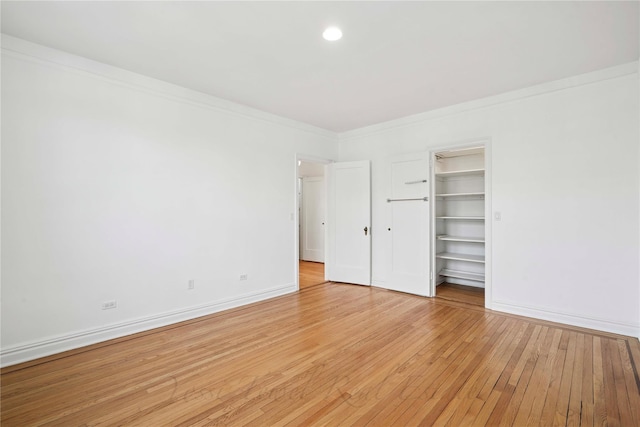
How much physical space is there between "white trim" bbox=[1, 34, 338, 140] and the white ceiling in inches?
3.6

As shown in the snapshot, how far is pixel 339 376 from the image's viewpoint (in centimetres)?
239

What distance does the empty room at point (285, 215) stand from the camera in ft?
7.30

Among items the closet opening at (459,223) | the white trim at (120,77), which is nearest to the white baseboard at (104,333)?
the white trim at (120,77)

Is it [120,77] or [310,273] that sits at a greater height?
[120,77]

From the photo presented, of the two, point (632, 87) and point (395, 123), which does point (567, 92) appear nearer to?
point (632, 87)

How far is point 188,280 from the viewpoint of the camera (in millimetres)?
3711

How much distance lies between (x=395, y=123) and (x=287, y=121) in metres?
1.77

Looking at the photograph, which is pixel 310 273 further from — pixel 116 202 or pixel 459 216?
pixel 116 202

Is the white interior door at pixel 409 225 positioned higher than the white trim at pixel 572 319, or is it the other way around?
the white interior door at pixel 409 225

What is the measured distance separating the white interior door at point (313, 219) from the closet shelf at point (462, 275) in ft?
11.1

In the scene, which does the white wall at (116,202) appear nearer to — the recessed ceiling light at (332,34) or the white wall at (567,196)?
the recessed ceiling light at (332,34)

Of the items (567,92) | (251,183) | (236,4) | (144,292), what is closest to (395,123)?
(567,92)

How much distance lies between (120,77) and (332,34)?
7.53 ft

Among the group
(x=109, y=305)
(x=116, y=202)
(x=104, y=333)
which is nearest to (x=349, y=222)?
(x=116, y=202)
